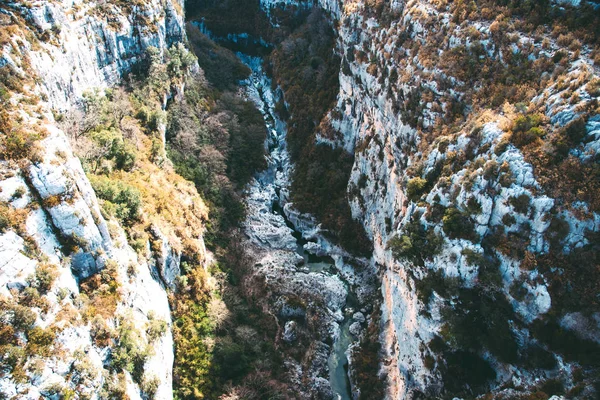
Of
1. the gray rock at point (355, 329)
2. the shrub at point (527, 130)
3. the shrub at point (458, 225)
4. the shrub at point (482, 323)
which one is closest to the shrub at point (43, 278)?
the shrub at point (458, 225)

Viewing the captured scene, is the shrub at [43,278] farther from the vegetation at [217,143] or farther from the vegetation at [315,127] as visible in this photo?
the vegetation at [315,127]

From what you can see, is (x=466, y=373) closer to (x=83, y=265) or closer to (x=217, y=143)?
(x=83, y=265)

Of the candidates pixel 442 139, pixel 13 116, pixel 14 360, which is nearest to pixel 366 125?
pixel 442 139

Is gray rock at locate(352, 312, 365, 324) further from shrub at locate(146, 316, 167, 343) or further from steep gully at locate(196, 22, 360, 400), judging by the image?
shrub at locate(146, 316, 167, 343)

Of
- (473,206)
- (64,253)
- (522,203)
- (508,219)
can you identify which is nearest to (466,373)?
(508,219)

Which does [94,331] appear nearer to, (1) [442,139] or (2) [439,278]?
(2) [439,278]
